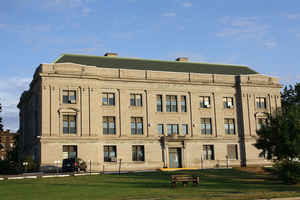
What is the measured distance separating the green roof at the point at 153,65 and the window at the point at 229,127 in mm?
8047

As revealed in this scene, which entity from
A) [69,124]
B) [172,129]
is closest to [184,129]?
[172,129]

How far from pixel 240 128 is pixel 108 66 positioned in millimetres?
20288

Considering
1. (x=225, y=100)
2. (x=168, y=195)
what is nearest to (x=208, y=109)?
(x=225, y=100)

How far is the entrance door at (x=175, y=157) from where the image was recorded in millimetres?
56228

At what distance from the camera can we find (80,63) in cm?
5681

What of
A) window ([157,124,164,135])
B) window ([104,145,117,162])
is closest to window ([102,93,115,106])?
window ([104,145,117,162])

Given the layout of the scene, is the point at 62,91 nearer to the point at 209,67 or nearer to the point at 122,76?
the point at 122,76

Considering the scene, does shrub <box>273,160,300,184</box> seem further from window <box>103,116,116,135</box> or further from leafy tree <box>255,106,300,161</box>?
window <box>103,116,116,135</box>

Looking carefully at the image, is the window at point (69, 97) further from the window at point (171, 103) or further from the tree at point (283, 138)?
the tree at point (283, 138)

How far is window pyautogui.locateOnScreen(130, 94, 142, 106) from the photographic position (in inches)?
2206

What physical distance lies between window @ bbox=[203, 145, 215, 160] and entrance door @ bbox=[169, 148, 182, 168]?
12.4 ft

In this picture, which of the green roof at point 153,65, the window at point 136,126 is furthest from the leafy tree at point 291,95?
Answer: the window at point 136,126

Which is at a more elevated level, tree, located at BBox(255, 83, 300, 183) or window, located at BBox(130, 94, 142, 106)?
window, located at BBox(130, 94, 142, 106)

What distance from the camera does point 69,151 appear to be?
50938 millimetres
